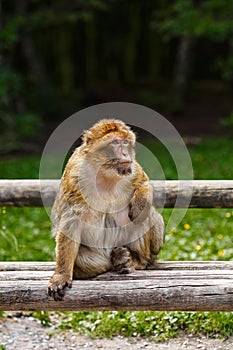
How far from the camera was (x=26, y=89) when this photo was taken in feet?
53.0

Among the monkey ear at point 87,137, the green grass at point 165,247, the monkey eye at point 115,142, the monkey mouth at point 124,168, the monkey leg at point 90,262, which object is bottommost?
the green grass at point 165,247

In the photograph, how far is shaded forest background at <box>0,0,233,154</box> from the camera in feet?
51.6

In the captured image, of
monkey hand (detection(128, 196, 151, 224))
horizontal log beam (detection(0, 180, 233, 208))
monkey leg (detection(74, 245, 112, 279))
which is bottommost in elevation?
horizontal log beam (detection(0, 180, 233, 208))

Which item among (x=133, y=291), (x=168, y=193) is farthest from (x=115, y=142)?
(x=168, y=193)

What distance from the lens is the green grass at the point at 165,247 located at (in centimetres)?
492

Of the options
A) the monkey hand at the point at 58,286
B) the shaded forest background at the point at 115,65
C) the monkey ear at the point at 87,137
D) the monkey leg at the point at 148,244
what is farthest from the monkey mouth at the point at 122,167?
the shaded forest background at the point at 115,65

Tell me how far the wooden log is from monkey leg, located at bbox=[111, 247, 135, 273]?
10 centimetres

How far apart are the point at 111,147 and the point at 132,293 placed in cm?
75

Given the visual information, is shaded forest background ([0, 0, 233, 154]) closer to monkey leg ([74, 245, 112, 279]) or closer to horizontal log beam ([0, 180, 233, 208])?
horizontal log beam ([0, 180, 233, 208])

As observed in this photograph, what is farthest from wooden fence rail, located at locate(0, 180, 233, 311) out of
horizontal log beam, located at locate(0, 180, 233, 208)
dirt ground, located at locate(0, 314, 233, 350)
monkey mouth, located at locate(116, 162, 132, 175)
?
horizontal log beam, located at locate(0, 180, 233, 208)

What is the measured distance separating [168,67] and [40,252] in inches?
603

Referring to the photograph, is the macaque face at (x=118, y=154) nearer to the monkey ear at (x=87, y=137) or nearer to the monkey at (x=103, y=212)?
the monkey at (x=103, y=212)

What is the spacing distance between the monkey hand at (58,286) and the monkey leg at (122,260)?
35cm

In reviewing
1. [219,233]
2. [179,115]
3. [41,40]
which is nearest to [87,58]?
[41,40]
